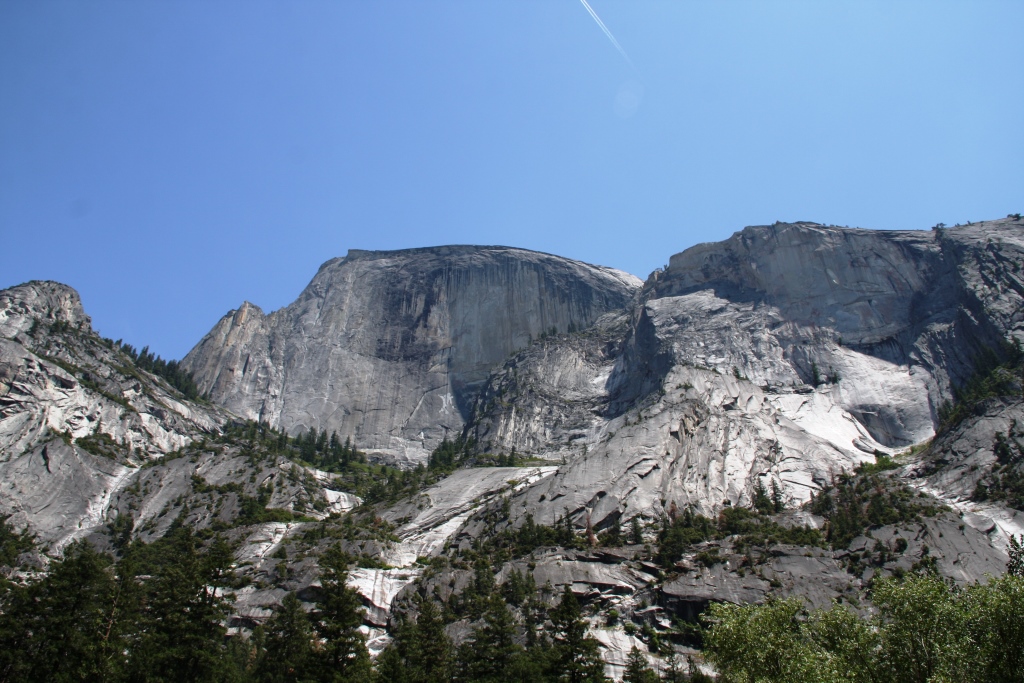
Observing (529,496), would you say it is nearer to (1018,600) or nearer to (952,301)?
(1018,600)

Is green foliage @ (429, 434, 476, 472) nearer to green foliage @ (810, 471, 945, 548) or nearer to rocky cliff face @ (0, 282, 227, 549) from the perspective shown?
rocky cliff face @ (0, 282, 227, 549)

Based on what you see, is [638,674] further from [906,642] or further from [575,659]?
[906,642]

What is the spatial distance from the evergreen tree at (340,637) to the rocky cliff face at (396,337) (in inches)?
3800

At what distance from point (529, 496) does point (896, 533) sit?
127 feet

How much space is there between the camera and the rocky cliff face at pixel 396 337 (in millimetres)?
153750

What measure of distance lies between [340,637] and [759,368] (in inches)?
3771

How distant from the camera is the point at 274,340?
170625mm

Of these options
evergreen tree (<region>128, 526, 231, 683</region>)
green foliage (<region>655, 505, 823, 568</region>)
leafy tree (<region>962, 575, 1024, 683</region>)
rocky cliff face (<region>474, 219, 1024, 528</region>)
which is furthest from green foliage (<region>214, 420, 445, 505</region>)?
leafy tree (<region>962, 575, 1024, 683</region>)

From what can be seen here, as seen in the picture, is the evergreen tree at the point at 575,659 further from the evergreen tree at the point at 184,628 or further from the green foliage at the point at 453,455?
the green foliage at the point at 453,455

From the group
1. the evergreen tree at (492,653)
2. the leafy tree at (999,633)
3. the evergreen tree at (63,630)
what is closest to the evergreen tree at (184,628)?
the evergreen tree at (63,630)

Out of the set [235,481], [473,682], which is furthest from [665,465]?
[235,481]

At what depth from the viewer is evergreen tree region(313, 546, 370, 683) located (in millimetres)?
41562

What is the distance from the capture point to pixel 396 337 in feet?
556

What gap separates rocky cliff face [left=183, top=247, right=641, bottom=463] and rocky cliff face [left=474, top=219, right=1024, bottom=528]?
61.7ft
